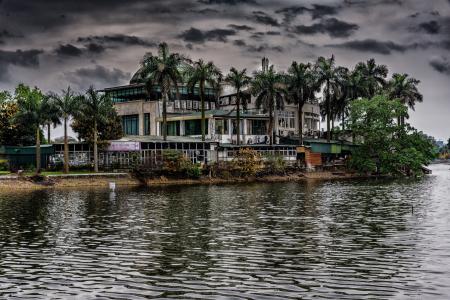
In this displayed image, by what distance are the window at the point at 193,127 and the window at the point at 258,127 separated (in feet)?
34.9

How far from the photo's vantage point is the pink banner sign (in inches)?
3809

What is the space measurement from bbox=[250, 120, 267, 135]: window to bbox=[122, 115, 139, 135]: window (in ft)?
84.4

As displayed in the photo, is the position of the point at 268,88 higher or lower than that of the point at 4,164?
higher

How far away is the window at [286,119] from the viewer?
13138 cm

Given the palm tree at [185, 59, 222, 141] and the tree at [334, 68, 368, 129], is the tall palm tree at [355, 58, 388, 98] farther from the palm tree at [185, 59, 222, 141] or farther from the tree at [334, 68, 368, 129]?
the palm tree at [185, 59, 222, 141]

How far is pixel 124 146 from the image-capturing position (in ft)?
318

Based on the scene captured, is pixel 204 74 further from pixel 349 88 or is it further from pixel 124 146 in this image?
pixel 349 88

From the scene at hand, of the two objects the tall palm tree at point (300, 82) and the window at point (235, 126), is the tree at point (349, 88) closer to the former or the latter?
the tall palm tree at point (300, 82)

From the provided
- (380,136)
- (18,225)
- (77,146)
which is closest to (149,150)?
(77,146)

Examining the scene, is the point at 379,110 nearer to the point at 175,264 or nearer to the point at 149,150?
the point at 149,150

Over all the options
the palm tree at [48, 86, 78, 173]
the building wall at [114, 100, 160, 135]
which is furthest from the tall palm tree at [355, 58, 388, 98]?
the palm tree at [48, 86, 78, 173]

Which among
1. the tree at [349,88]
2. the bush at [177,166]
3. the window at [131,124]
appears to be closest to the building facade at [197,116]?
the window at [131,124]

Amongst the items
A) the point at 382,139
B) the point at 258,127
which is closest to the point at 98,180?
the point at 258,127

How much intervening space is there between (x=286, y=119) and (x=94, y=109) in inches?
2115
